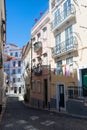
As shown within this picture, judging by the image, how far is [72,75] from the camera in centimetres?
2083

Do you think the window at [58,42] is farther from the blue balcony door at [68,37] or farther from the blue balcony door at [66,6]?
the blue balcony door at [66,6]

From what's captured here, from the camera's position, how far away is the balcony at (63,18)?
20697mm

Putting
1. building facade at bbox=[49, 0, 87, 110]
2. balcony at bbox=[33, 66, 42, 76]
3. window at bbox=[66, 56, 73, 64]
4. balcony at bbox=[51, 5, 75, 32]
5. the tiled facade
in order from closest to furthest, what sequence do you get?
building facade at bbox=[49, 0, 87, 110] → the tiled facade → balcony at bbox=[51, 5, 75, 32] → window at bbox=[66, 56, 73, 64] → balcony at bbox=[33, 66, 42, 76]

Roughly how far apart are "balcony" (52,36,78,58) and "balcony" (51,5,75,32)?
174cm

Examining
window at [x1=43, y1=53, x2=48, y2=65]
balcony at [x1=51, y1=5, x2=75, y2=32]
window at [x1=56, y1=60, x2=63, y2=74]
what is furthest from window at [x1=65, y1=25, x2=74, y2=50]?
window at [x1=43, y1=53, x2=48, y2=65]

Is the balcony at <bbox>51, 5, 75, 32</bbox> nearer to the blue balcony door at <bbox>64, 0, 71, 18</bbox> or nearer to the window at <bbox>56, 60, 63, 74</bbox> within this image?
the blue balcony door at <bbox>64, 0, 71, 18</bbox>

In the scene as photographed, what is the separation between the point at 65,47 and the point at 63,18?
107 inches

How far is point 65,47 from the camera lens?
863 inches

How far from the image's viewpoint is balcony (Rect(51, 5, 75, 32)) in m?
20.7

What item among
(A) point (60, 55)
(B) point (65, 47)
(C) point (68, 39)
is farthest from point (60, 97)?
(C) point (68, 39)

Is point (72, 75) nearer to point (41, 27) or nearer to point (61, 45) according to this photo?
point (61, 45)

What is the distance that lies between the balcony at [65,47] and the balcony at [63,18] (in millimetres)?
1742

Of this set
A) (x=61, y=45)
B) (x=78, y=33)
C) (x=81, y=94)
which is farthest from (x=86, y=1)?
(x=81, y=94)

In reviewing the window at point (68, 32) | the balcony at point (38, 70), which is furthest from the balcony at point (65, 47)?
the balcony at point (38, 70)
